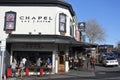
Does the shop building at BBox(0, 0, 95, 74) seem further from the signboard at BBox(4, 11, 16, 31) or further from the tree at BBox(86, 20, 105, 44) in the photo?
the tree at BBox(86, 20, 105, 44)

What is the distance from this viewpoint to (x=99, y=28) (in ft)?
297

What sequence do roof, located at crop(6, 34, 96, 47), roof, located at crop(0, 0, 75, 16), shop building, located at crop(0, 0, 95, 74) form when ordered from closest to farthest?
1. roof, located at crop(6, 34, 96, 47)
2. shop building, located at crop(0, 0, 95, 74)
3. roof, located at crop(0, 0, 75, 16)

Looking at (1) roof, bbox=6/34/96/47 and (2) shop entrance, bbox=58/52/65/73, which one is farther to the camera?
(2) shop entrance, bbox=58/52/65/73

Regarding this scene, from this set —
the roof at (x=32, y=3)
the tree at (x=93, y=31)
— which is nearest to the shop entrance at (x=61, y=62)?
the roof at (x=32, y=3)

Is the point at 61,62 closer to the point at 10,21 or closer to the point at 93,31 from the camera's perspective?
the point at 10,21

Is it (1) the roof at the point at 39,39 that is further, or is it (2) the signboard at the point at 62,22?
(2) the signboard at the point at 62,22

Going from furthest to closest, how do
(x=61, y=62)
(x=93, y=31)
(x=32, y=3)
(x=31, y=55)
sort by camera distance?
(x=93, y=31), (x=61, y=62), (x=31, y=55), (x=32, y=3)

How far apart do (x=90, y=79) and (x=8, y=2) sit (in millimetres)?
13122

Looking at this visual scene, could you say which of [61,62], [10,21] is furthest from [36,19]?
[61,62]

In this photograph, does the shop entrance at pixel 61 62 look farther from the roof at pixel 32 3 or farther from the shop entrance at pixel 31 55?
the roof at pixel 32 3

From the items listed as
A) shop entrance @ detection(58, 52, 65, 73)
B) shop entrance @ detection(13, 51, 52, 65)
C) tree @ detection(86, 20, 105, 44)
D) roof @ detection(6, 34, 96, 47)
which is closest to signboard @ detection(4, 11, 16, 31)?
roof @ detection(6, 34, 96, 47)

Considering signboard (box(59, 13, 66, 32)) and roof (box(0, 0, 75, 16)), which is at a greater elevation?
roof (box(0, 0, 75, 16))

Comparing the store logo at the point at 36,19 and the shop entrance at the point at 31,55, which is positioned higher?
the store logo at the point at 36,19

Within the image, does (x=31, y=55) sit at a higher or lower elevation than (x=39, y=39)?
lower
